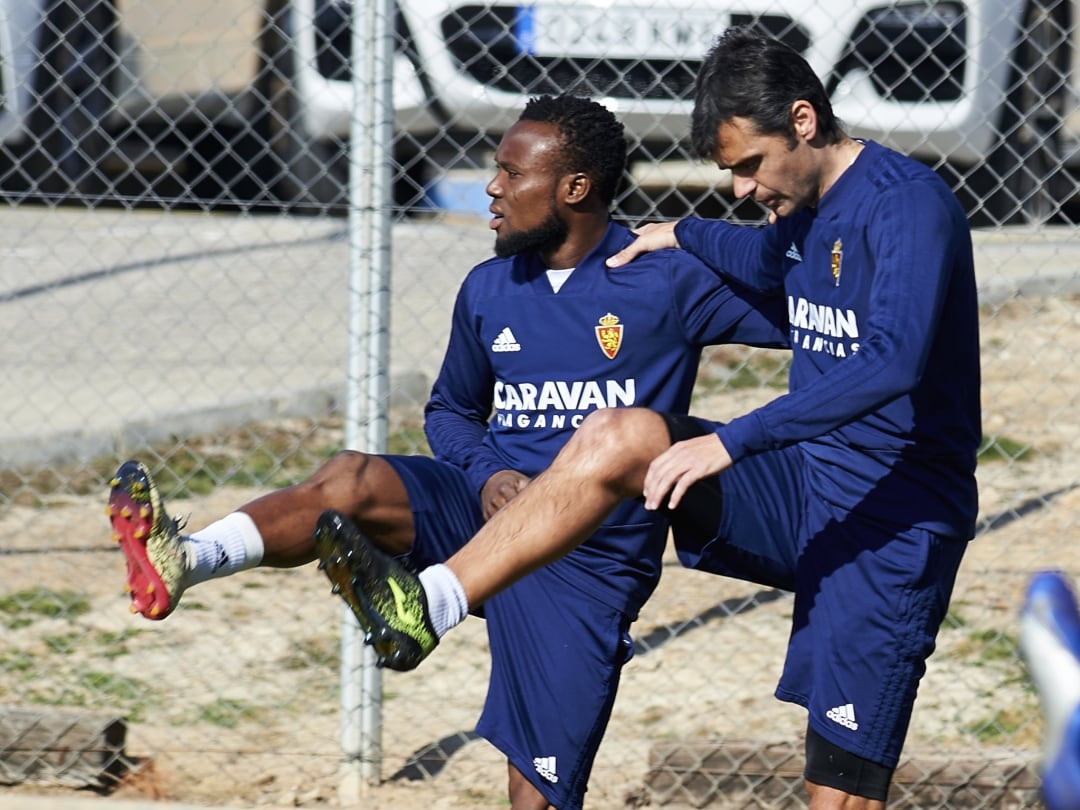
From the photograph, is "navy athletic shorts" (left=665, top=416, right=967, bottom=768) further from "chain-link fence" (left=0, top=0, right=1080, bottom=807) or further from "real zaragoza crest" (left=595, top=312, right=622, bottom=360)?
"chain-link fence" (left=0, top=0, right=1080, bottom=807)

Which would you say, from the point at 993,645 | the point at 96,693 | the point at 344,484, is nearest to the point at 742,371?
the point at 993,645

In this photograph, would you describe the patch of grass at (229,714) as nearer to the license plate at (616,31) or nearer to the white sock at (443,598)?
the white sock at (443,598)

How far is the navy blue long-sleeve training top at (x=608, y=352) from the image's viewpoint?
3742 mm

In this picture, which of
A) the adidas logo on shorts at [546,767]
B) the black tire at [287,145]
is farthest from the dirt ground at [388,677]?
the black tire at [287,145]

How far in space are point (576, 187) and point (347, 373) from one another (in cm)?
100

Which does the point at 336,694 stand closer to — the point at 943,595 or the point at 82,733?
the point at 82,733

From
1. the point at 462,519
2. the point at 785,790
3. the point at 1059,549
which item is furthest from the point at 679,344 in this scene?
the point at 1059,549

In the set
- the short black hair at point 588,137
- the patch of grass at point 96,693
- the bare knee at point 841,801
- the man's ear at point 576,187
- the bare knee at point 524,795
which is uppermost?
the short black hair at point 588,137

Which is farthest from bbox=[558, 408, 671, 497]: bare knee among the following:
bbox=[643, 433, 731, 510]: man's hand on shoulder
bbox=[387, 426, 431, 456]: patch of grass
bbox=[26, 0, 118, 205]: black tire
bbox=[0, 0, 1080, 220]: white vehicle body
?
bbox=[26, 0, 118, 205]: black tire

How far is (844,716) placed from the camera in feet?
11.2

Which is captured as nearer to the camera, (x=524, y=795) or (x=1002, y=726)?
(x=524, y=795)

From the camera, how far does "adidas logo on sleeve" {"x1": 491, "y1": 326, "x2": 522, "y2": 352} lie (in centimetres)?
380

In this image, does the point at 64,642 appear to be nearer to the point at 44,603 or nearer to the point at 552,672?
the point at 44,603

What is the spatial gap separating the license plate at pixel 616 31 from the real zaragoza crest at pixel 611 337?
248 centimetres
